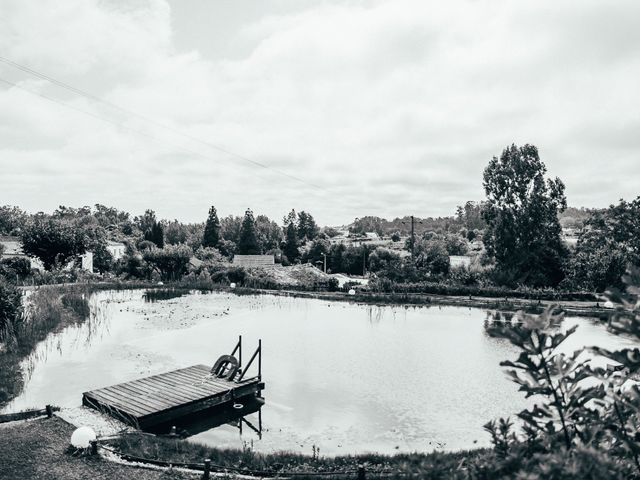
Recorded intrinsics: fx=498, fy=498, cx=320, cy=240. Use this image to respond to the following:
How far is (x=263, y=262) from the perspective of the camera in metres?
47.1

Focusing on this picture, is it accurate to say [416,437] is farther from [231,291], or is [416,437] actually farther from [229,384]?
[231,291]

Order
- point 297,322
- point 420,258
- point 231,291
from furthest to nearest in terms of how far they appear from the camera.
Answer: point 420,258, point 231,291, point 297,322

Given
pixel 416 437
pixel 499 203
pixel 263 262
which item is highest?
pixel 499 203

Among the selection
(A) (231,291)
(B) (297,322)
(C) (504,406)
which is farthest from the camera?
(A) (231,291)

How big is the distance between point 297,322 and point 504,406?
35.5 feet

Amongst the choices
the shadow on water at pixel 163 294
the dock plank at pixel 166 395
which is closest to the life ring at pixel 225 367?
the dock plank at pixel 166 395

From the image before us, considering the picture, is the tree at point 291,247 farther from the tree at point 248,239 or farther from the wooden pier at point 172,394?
the wooden pier at point 172,394

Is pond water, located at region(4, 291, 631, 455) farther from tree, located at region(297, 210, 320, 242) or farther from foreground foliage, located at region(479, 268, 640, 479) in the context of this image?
tree, located at region(297, 210, 320, 242)

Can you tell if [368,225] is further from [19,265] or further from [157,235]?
[19,265]

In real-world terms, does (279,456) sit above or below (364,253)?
below

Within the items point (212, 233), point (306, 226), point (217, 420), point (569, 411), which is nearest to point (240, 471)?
point (217, 420)

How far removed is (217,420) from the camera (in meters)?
10.1

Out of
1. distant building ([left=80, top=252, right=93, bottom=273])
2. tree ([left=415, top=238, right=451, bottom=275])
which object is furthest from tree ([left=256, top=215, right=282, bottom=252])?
tree ([left=415, top=238, right=451, bottom=275])

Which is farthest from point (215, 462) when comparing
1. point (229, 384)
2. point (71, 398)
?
point (71, 398)
